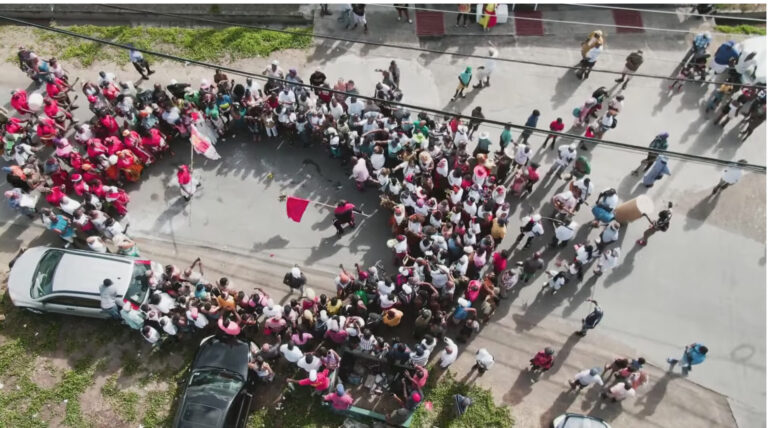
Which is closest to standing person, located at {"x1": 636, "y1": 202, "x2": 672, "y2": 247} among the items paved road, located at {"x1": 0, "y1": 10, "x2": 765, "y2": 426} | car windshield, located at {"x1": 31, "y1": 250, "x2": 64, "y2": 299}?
paved road, located at {"x1": 0, "y1": 10, "x2": 765, "y2": 426}

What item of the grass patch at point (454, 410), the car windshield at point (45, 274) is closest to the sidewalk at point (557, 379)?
the grass patch at point (454, 410)

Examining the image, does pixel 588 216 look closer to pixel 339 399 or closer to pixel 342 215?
pixel 342 215

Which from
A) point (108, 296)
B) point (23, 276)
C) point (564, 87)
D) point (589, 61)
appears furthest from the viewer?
point (564, 87)

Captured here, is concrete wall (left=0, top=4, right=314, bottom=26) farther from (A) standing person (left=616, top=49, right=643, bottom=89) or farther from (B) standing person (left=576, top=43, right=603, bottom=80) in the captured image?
(A) standing person (left=616, top=49, right=643, bottom=89)

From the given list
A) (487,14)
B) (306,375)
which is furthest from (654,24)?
(306,375)

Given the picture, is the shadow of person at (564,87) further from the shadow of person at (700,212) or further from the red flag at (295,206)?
the red flag at (295,206)

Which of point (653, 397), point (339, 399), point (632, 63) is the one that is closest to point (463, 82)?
point (632, 63)

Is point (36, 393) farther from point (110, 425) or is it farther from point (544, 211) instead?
point (544, 211)
